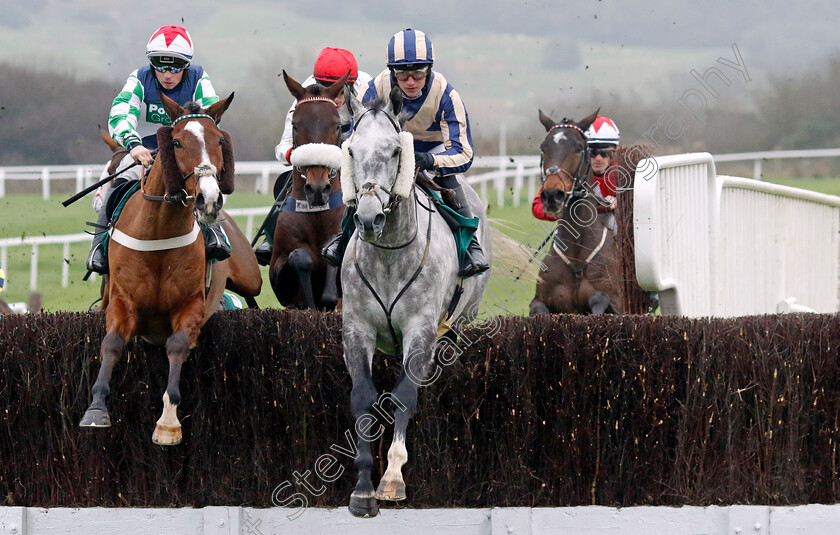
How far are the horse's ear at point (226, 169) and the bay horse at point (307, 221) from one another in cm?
117

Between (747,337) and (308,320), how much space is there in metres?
2.35

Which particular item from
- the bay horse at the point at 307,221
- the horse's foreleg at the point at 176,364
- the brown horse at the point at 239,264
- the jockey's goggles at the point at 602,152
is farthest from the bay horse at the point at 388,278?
the jockey's goggles at the point at 602,152

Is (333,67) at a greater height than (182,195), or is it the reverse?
(333,67)

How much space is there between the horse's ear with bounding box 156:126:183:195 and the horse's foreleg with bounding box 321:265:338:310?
230cm

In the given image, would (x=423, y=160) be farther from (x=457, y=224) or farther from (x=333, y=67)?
(x=333, y=67)

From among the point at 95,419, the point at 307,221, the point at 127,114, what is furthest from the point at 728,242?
the point at 95,419

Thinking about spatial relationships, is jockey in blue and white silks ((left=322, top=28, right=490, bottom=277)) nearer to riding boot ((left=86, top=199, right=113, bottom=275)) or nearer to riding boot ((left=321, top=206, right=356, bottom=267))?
riding boot ((left=321, top=206, right=356, bottom=267))

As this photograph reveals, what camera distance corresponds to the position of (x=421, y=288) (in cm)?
552

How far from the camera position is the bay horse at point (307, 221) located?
723cm

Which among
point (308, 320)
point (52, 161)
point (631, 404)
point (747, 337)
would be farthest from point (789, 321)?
point (52, 161)

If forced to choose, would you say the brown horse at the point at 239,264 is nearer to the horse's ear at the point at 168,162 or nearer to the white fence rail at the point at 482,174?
the horse's ear at the point at 168,162

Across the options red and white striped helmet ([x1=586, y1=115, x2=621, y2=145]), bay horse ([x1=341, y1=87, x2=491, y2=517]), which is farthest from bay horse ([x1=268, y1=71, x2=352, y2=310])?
red and white striped helmet ([x1=586, y1=115, x2=621, y2=145])

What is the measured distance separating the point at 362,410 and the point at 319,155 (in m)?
2.18

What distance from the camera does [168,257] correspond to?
19.9 ft
